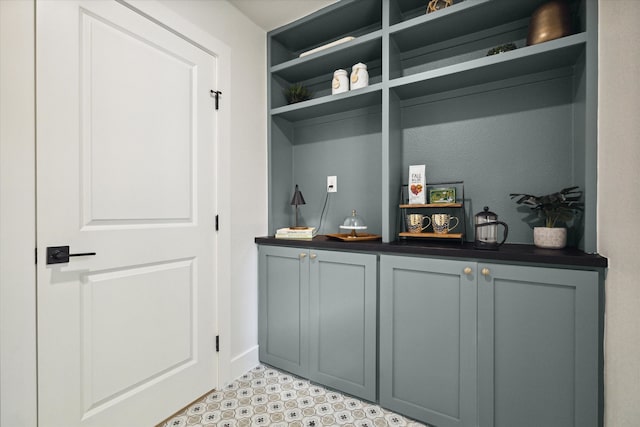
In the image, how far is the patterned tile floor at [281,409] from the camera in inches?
63.7

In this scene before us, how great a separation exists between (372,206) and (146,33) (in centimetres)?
170

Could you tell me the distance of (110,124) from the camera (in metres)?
1.44

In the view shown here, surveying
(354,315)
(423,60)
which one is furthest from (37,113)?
(423,60)

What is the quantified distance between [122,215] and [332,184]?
141 centimetres

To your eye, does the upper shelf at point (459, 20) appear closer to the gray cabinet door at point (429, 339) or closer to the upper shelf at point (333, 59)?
the upper shelf at point (333, 59)

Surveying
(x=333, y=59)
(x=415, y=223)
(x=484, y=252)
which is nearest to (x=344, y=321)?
(x=415, y=223)

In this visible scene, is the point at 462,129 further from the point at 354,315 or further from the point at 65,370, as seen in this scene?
the point at 65,370

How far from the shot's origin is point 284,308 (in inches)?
83.0

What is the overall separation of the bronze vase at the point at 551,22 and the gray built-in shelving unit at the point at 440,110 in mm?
69

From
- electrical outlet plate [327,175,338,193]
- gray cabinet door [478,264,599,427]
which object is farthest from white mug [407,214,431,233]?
electrical outlet plate [327,175,338,193]

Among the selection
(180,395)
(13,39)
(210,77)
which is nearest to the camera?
(13,39)

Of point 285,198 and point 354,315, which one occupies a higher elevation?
point 285,198

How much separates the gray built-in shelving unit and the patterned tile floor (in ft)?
3.27

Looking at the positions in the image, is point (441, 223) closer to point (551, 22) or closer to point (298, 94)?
point (551, 22)
